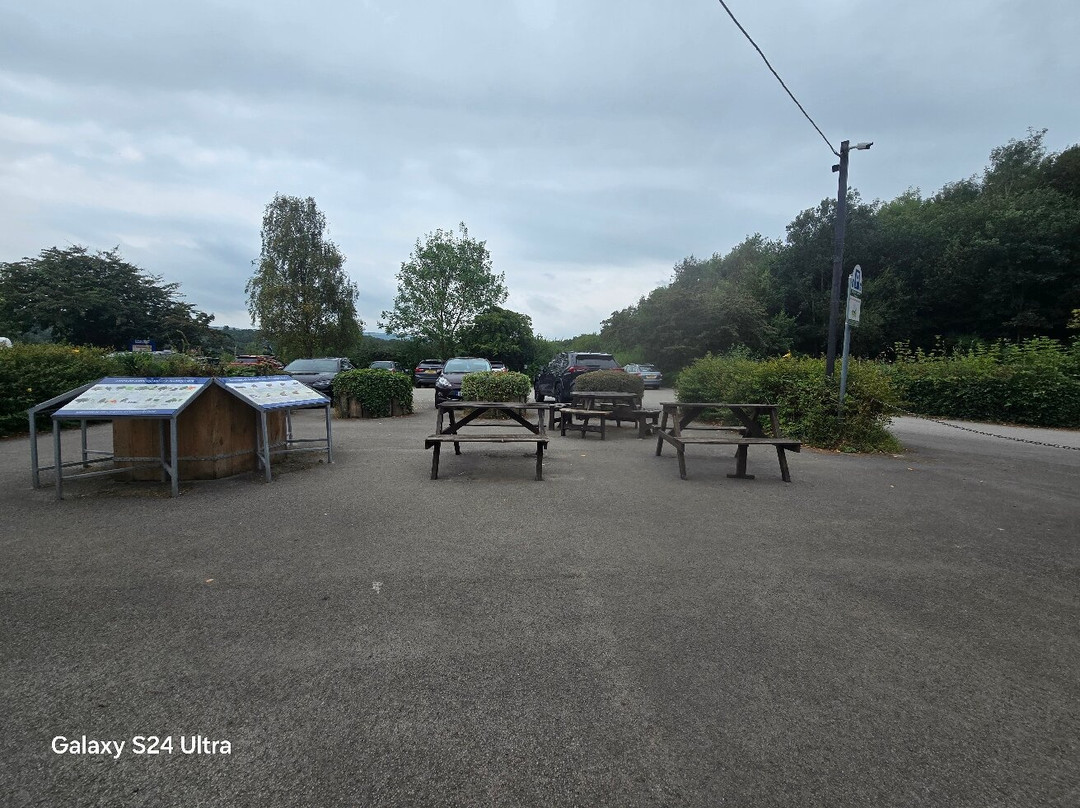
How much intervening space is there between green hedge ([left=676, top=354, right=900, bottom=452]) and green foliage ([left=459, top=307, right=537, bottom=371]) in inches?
1266

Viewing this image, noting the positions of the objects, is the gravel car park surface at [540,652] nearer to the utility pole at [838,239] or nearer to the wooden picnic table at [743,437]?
the wooden picnic table at [743,437]

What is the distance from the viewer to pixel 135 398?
233 inches

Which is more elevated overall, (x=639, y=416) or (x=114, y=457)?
(x=639, y=416)

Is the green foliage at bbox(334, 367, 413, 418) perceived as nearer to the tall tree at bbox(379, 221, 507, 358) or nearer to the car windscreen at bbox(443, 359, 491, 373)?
the car windscreen at bbox(443, 359, 491, 373)

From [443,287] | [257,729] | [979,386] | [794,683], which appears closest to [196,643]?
[257,729]

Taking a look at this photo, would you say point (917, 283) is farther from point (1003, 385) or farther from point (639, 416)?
point (639, 416)

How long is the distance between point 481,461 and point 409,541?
11.6 feet

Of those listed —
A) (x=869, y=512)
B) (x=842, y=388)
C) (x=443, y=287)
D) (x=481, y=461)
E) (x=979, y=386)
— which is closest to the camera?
(x=869, y=512)

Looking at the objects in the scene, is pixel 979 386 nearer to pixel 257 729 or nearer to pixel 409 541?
pixel 409 541

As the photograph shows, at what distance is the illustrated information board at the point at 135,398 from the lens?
5.53 metres

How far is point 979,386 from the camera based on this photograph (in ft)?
47.0

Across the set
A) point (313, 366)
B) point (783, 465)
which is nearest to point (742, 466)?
point (783, 465)

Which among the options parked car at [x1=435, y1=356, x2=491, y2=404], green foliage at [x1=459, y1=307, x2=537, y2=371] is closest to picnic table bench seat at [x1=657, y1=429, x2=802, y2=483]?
parked car at [x1=435, y1=356, x2=491, y2=404]

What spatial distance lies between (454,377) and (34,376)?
8.84 m
